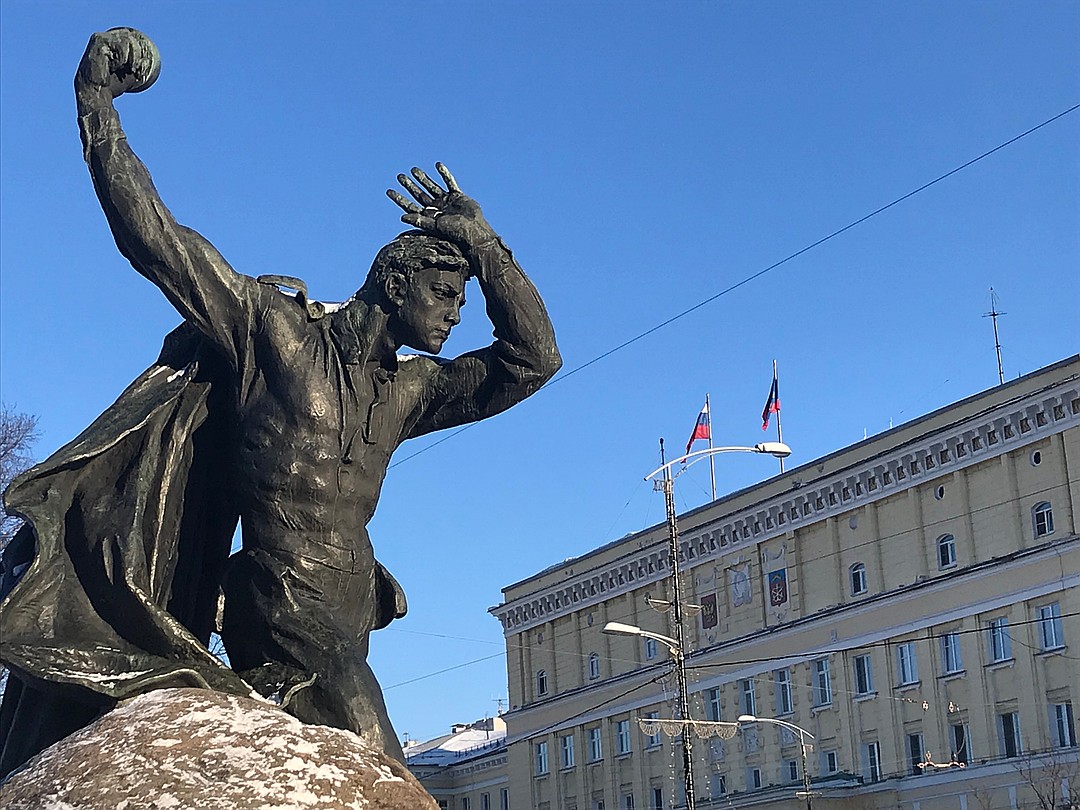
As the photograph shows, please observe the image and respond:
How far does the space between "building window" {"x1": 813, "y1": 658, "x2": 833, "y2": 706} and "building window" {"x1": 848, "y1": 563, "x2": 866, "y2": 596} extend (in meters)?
2.19

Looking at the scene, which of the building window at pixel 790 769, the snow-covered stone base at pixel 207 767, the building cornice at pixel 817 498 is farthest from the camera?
the building window at pixel 790 769

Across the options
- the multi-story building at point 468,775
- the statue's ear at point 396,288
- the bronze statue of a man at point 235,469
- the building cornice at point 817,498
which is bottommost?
the bronze statue of a man at point 235,469

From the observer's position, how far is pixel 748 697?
51.9m

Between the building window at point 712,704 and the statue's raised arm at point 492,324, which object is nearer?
the statue's raised arm at point 492,324

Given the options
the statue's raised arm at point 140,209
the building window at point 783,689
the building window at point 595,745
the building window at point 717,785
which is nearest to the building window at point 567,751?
the building window at point 595,745

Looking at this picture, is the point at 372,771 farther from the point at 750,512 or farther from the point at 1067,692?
the point at 750,512

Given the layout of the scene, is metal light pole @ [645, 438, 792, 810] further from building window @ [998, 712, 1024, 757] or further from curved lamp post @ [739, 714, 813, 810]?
building window @ [998, 712, 1024, 757]

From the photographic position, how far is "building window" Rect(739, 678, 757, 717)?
5147 centimetres

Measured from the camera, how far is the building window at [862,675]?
4700 centimetres

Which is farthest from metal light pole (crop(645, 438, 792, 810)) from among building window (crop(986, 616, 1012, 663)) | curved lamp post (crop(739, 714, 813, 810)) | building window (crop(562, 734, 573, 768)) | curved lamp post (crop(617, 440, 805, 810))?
building window (crop(562, 734, 573, 768))

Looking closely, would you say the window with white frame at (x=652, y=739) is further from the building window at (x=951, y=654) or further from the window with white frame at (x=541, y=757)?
the building window at (x=951, y=654)

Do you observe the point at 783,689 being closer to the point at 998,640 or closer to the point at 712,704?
the point at 712,704

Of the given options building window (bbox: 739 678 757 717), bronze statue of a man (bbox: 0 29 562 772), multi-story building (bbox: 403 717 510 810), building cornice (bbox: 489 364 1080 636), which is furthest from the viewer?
→ multi-story building (bbox: 403 717 510 810)

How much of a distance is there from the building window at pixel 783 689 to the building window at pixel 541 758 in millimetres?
13413
